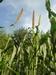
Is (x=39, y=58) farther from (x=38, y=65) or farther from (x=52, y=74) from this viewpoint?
(x=52, y=74)

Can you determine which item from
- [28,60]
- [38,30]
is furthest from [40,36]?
[28,60]

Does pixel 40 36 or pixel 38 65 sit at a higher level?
pixel 40 36

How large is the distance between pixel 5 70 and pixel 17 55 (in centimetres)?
24

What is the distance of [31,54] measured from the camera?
3.95m

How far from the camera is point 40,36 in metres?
3.97

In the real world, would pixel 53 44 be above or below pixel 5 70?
above

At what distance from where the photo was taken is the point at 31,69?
3.81 m

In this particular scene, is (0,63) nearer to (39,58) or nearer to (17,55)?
(17,55)

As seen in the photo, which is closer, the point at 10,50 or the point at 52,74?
the point at 52,74

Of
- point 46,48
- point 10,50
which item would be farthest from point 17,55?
point 46,48

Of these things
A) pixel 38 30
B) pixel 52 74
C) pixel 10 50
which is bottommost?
pixel 52 74

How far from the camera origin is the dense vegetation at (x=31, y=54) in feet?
12.5

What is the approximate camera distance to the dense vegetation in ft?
12.5

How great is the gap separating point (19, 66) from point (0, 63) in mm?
248
